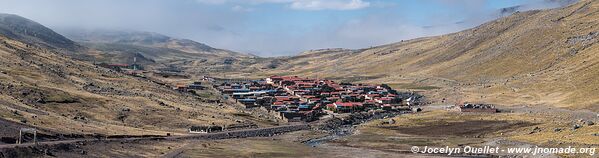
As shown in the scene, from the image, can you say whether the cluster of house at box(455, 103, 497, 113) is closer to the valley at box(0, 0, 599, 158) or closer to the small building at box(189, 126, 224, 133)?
the valley at box(0, 0, 599, 158)

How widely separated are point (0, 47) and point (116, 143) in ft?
382

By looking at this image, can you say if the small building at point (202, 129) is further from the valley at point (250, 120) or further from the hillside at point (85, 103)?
the hillside at point (85, 103)

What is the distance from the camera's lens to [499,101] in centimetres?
18350

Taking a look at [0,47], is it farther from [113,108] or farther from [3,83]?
[113,108]

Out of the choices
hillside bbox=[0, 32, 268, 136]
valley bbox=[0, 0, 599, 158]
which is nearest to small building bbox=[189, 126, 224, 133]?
valley bbox=[0, 0, 599, 158]

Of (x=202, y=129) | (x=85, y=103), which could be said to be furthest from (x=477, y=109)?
(x=85, y=103)

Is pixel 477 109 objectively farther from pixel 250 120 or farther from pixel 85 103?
pixel 85 103

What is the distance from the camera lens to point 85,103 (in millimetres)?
118875

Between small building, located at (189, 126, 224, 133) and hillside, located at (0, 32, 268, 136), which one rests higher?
hillside, located at (0, 32, 268, 136)

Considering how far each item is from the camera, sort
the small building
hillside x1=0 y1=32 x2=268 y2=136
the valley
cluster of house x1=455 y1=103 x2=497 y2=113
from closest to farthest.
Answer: the valley, hillside x1=0 y1=32 x2=268 y2=136, the small building, cluster of house x1=455 y1=103 x2=497 y2=113

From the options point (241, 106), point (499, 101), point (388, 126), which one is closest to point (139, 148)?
point (388, 126)

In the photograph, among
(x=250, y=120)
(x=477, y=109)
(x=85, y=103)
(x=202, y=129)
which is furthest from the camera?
(x=477, y=109)

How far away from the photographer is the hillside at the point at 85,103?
91.6 meters

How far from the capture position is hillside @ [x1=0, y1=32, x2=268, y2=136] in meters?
91.6
